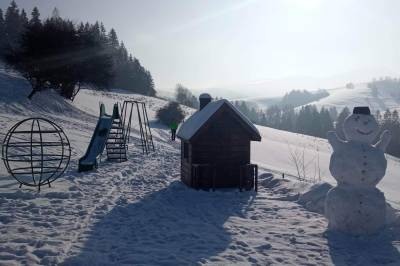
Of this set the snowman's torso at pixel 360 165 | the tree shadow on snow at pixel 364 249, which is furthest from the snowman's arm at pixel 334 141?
the tree shadow on snow at pixel 364 249

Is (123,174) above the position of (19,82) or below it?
below

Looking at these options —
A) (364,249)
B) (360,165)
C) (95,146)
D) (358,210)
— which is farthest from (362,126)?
(95,146)

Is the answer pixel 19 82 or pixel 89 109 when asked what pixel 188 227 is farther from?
pixel 89 109

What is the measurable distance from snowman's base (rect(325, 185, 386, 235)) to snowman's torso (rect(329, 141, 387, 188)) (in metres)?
0.19

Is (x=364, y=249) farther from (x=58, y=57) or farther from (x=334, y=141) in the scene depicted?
(x=58, y=57)

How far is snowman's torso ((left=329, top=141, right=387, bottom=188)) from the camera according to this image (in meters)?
7.47

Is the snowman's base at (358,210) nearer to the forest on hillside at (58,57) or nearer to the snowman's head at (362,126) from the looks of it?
the snowman's head at (362,126)

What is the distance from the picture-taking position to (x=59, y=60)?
31234mm

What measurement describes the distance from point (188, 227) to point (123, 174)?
6.59m

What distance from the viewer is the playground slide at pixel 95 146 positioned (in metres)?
13.6

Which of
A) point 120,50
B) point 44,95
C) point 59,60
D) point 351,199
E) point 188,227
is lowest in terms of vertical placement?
point 188,227

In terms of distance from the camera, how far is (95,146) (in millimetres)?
14719

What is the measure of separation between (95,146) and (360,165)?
409 inches

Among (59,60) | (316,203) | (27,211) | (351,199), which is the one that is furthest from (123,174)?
(59,60)
